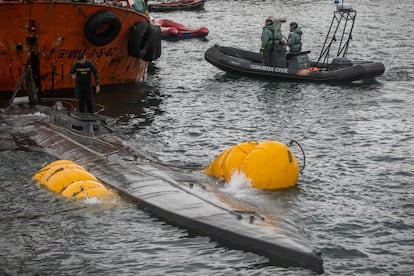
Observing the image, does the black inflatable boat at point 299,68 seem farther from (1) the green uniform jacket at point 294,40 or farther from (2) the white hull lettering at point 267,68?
(1) the green uniform jacket at point 294,40

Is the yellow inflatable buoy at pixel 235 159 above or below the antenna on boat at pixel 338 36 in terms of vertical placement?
below

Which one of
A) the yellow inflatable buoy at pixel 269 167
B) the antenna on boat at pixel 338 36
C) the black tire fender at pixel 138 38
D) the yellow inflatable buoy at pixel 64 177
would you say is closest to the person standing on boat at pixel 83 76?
the black tire fender at pixel 138 38

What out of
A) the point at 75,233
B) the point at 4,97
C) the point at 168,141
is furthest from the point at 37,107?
the point at 75,233

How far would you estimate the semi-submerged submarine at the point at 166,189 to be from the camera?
10.6 metres

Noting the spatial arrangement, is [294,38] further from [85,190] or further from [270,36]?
[85,190]

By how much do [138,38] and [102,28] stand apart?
1.44 m

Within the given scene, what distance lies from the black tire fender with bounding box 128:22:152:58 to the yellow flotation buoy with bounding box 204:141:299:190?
1048 cm

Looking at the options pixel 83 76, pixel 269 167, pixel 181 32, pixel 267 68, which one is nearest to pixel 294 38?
pixel 267 68

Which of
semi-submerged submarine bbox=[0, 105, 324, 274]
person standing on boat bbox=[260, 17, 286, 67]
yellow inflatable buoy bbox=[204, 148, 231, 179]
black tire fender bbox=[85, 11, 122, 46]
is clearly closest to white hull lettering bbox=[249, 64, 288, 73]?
person standing on boat bbox=[260, 17, 286, 67]

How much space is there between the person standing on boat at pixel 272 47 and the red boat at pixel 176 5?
26.5 metres

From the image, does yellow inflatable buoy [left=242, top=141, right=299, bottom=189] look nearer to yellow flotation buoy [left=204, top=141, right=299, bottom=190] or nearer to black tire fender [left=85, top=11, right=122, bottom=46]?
yellow flotation buoy [left=204, top=141, right=299, bottom=190]

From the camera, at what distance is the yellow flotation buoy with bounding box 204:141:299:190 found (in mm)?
13648

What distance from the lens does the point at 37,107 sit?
20016mm

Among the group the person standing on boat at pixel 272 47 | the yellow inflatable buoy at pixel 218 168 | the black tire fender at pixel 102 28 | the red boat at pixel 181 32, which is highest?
the black tire fender at pixel 102 28
